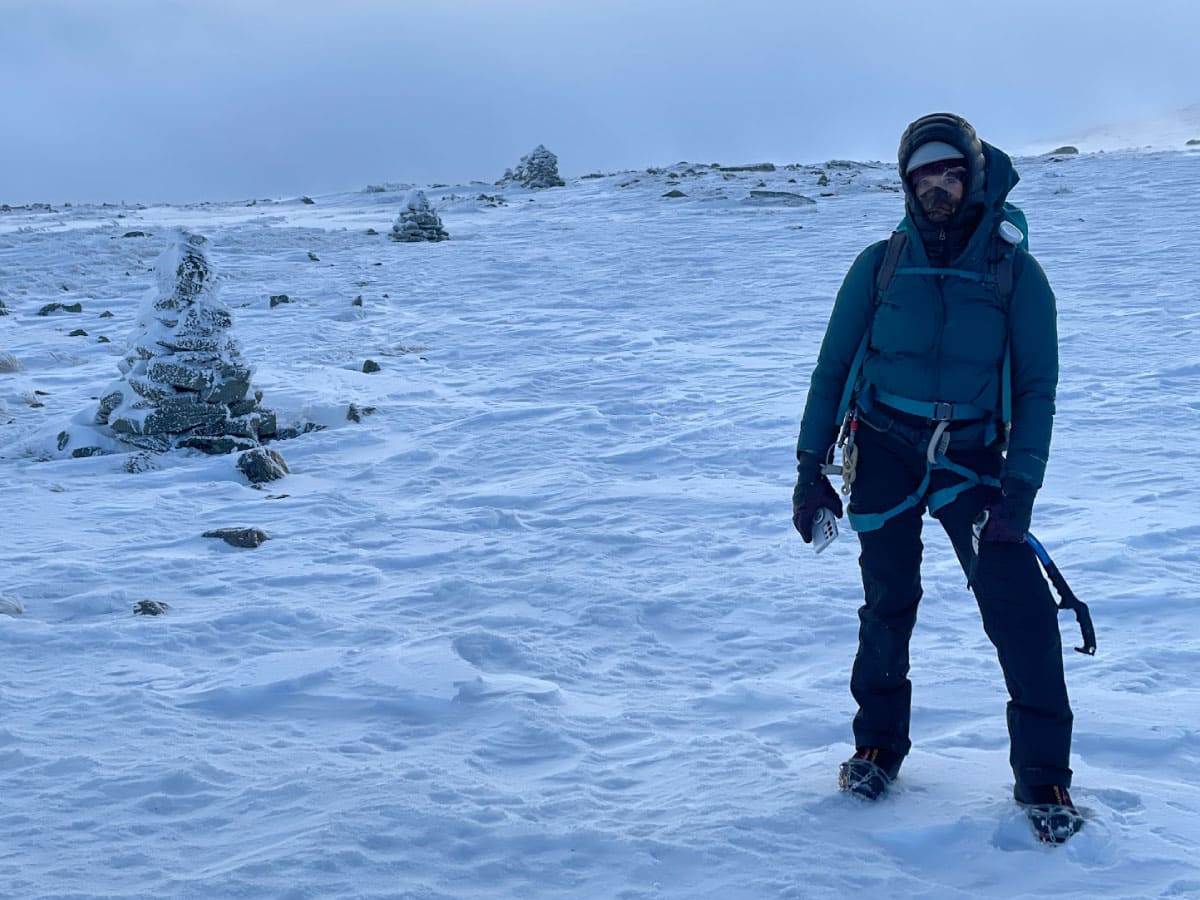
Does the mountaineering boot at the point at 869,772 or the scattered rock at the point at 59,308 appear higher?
the scattered rock at the point at 59,308

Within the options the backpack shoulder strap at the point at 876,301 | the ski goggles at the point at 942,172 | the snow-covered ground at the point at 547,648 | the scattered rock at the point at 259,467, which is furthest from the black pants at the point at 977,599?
the scattered rock at the point at 259,467

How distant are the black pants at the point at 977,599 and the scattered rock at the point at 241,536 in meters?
4.59

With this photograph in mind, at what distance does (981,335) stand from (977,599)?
85cm

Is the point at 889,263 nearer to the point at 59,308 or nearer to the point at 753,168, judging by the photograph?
the point at 59,308

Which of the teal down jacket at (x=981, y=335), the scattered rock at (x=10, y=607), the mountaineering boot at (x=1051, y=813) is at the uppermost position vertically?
the teal down jacket at (x=981, y=335)

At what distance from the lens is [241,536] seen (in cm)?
730

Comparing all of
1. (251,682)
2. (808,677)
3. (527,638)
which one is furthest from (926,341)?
(251,682)

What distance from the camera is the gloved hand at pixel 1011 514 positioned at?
11.1 feet

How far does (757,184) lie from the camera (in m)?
30.7

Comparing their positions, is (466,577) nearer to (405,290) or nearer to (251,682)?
(251,682)

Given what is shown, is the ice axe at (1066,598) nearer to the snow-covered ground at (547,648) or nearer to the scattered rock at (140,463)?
the snow-covered ground at (547,648)

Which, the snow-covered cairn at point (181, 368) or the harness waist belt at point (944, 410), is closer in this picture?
the harness waist belt at point (944, 410)

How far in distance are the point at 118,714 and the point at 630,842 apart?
2.39m

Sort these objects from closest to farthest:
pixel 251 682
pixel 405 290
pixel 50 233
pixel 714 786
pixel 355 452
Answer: pixel 714 786 → pixel 251 682 → pixel 355 452 → pixel 405 290 → pixel 50 233
